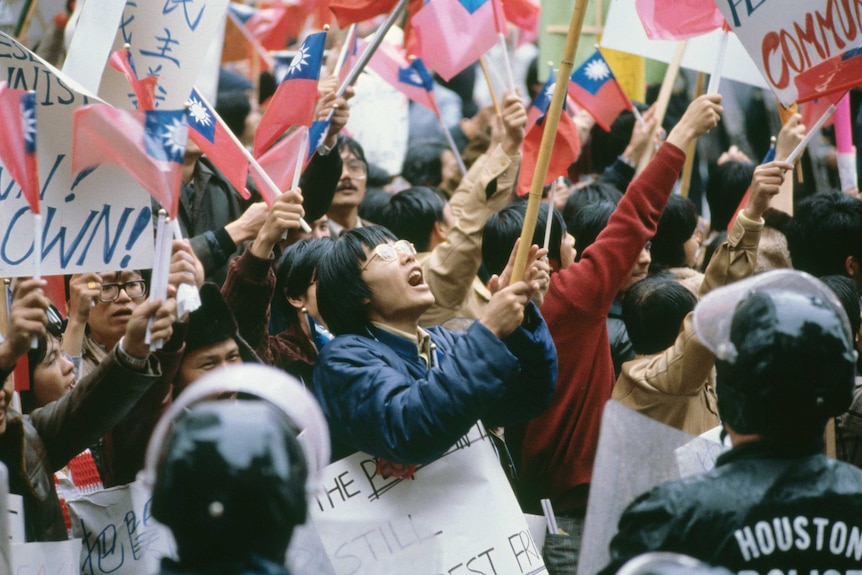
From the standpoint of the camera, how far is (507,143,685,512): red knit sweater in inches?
164

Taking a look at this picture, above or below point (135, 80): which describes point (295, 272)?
below

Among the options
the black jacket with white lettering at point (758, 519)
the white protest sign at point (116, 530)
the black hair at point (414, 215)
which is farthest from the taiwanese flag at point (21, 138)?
the black hair at point (414, 215)

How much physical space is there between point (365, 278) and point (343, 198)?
2373 mm

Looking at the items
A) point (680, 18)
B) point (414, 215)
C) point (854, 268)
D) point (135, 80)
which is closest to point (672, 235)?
point (854, 268)

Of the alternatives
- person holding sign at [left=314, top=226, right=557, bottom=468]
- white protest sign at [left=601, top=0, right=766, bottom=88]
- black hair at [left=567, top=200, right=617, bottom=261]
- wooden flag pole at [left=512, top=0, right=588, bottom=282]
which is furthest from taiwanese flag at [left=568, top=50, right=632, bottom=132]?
wooden flag pole at [left=512, top=0, right=588, bottom=282]

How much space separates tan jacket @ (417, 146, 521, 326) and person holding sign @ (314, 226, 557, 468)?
3.16 ft

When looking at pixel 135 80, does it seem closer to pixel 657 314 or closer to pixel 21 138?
pixel 21 138

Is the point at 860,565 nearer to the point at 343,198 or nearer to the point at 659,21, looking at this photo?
the point at 659,21

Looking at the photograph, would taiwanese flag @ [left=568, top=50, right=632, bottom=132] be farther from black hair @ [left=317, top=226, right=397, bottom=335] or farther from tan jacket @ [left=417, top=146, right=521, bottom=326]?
black hair @ [left=317, top=226, right=397, bottom=335]

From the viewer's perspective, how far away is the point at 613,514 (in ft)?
9.39

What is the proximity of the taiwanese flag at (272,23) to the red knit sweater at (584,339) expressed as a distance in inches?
201

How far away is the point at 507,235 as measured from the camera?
15.2 feet

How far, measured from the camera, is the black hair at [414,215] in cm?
610

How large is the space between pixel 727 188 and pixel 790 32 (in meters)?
2.22
